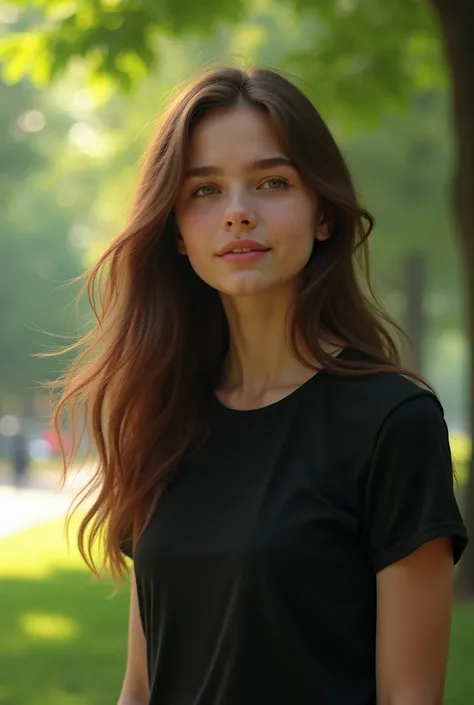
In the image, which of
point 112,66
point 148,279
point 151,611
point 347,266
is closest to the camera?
point 151,611

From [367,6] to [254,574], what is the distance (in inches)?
353

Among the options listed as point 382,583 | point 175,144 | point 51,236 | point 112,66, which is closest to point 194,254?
point 175,144

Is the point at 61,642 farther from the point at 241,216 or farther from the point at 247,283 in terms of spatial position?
the point at 241,216

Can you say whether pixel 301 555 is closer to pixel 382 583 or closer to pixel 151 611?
pixel 382 583

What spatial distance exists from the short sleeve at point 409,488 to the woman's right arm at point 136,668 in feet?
2.34

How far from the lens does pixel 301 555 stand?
239 centimetres

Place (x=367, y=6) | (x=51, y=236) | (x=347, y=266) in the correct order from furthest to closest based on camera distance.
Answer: (x=51, y=236) → (x=367, y=6) → (x=347, y=266)

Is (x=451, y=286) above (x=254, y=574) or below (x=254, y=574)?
above

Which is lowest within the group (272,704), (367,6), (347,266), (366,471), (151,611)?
(272,704)

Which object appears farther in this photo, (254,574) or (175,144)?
(175,144)

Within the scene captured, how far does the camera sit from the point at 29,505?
21219 mm

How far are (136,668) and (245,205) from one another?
3.55 ft

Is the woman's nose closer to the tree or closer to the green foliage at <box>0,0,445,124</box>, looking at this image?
the tree

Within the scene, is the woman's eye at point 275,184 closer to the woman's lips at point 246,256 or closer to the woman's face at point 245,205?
the woman's face at point 245,205
